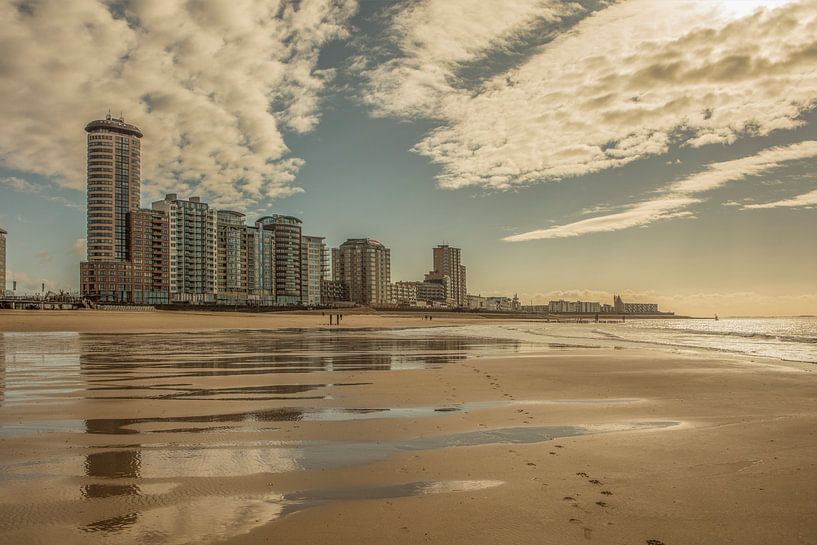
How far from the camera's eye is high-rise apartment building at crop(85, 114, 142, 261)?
12900cm

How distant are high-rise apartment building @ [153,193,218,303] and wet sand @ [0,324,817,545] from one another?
133788mm

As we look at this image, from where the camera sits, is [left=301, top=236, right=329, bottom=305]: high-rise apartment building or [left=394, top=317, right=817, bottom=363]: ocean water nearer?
[left=394, top=317, right=817, bottom=363]: ocean water

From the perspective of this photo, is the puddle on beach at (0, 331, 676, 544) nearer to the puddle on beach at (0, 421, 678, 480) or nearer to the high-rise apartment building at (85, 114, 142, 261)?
the puddle on beach at (0, 421, 678, 480)

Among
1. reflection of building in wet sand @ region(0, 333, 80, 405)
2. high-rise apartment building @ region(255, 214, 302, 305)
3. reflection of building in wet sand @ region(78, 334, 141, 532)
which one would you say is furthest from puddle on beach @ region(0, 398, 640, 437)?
high-rise apartment building @ region(255, 214, 302, 305)

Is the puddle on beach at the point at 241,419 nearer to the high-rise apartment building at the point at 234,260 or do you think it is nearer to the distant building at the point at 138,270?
the distant building at the point at 138,270

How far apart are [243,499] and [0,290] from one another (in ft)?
667

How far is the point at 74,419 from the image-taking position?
9.77 metres

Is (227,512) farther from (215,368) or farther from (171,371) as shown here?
(215,368)

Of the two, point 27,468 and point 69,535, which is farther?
point 27,468

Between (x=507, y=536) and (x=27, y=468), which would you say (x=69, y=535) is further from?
(x=507, y=536)

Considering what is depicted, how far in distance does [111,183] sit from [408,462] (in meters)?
147

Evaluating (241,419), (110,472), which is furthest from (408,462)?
(241,419)

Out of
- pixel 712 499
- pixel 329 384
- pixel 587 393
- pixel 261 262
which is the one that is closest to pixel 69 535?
pixel 712 499

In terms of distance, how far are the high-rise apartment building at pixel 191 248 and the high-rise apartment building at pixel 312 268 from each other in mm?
34417
